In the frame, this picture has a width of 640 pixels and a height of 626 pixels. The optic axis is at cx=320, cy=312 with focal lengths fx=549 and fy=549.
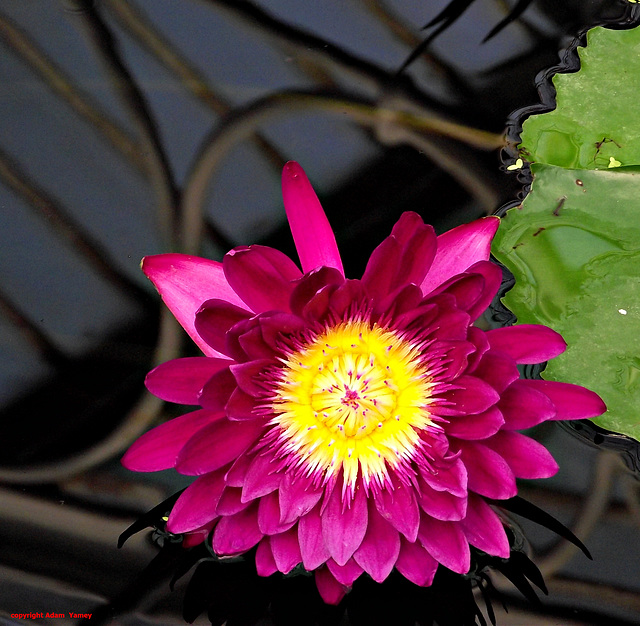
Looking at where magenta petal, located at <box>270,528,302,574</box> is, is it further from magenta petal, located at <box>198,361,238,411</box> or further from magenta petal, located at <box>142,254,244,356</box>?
magenta petal, located at <box>142,254,244,356</box>

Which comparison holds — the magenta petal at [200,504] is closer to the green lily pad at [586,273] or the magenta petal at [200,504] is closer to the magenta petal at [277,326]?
the magenta petal at [277,326]

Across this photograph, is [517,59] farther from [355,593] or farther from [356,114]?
[355,593]

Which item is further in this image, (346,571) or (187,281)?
(187,281)

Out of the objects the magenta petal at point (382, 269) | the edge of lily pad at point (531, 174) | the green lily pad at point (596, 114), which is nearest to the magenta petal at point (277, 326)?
the magenta petal at point (382, 269)

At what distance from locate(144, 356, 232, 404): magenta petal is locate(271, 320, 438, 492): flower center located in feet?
0.38

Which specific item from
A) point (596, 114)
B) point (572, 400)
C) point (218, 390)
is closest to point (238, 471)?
point (218, 390)

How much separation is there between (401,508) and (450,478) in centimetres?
10

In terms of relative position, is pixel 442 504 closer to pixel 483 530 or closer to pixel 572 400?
pixel 483 530

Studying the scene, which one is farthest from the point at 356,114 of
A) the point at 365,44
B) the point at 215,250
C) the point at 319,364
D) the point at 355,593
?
the point at 355,593

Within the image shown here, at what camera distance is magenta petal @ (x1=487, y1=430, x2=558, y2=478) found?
913mm

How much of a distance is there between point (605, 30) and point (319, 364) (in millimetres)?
1095

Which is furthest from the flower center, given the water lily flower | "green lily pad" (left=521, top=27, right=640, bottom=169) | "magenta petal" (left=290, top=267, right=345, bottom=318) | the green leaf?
"green lily pad" (left=521, top=27, right=640, bottom=169)

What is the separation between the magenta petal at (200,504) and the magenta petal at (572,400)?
57 cm

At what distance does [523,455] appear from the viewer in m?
0.92
